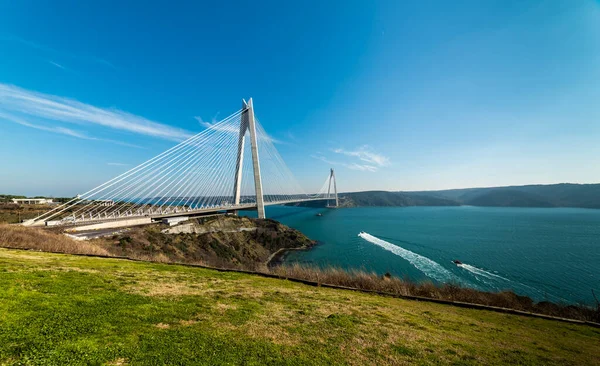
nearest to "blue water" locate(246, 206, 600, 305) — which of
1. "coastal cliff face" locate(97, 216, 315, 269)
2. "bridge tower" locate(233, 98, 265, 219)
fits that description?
"coastal cliff face" locate(97, 216, 315, 269)

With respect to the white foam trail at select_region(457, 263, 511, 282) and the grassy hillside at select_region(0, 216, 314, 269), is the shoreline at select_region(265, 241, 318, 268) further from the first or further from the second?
the white foam trail at select_region(457, 263, 511, 282)

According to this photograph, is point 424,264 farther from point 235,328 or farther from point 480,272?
point 235,328

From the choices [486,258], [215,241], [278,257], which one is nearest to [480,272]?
[486,258]

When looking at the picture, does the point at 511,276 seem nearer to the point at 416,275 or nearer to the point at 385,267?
the point at 416,275

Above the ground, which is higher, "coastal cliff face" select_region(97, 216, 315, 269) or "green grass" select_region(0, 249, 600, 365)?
"green grass" select_region(0, 249, 600, 365)

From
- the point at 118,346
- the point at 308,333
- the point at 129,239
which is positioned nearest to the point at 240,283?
the point at 308,333

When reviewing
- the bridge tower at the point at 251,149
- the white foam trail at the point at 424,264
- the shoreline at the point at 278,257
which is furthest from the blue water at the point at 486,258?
the bridge tower at the point at 251,149
